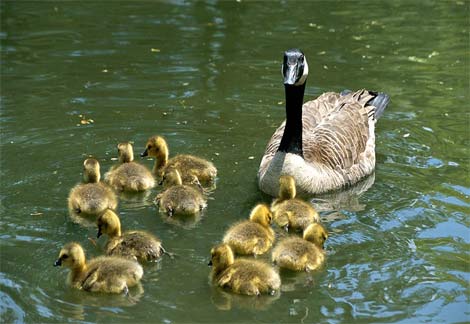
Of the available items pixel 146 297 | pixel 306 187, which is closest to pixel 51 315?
pixel 146 297

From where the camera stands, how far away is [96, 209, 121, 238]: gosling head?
820cm

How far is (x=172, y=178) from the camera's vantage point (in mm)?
9492

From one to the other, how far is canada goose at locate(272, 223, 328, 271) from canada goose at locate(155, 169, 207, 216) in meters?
1.26

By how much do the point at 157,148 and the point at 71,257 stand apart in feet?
9.48

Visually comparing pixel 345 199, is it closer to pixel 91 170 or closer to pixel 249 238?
pixel 249 238

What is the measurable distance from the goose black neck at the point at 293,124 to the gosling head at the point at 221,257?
259 cm

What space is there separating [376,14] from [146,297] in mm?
10574

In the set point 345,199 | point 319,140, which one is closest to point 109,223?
point 345,199

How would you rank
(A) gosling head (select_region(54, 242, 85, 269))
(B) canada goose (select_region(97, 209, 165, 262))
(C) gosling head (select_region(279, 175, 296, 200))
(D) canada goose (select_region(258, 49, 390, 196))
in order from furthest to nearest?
(D) canada goose (select_region(258, 49, 390, 196)) → (C) gosling head (select_region(279, 175, 296, 200)) → (B) canada goose (select_region(97, 209, 165, 262)) → (A) gosling head (select_region(54, 242, 85, 269))

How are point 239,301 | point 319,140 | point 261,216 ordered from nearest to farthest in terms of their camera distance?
point 239,301 → point 261,216 → point 319,140

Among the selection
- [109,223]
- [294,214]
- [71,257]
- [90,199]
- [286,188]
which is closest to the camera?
[71,257]

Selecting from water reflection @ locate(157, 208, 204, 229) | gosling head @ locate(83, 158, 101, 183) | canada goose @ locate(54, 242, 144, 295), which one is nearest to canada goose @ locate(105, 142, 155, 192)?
gosling head @ locate(83, 158, 101, 183)

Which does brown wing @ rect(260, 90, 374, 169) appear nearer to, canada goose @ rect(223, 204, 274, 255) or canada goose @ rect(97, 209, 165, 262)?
canada goose @ rect(223, 204, 274, 255)

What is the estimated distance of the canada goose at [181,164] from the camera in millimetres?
9883
